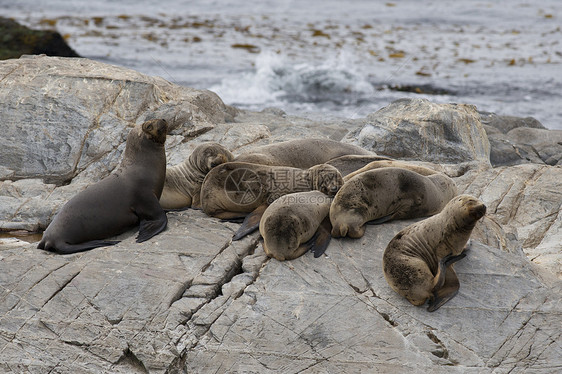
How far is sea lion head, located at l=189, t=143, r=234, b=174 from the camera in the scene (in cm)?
734

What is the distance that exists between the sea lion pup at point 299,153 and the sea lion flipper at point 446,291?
8.48 ft

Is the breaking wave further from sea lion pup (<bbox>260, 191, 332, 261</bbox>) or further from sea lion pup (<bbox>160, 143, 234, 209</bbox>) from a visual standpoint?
sea lion pup (<bbox>260, 191, 332, 261</bbox>)

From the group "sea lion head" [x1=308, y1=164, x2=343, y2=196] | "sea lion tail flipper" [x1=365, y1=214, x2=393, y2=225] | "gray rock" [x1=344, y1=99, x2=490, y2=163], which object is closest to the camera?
"sea lion tail flipper" [x1=365, y1=214, x2=393, y2=225]

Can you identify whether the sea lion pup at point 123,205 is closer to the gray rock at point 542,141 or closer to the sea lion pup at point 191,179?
the sea lion pup at point 191,179

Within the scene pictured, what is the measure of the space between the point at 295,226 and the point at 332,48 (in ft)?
66.0

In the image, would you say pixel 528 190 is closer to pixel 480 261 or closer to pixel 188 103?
pixel 480 261

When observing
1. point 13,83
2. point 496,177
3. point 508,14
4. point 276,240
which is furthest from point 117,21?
point 276,240

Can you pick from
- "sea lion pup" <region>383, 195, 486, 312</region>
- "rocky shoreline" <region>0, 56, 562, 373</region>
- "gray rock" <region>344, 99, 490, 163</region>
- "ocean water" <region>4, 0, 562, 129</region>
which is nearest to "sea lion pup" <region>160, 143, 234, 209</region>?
"rocky shoreline" <region>0, 56, 562, 373</region>

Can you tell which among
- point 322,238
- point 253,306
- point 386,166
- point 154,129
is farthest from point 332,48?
point 253,306

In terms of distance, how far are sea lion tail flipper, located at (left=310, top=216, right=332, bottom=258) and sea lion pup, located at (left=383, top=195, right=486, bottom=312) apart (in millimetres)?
632

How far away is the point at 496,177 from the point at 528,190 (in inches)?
17.5

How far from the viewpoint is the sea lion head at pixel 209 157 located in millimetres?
7340

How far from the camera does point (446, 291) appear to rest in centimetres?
561

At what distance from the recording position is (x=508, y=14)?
102 feet
